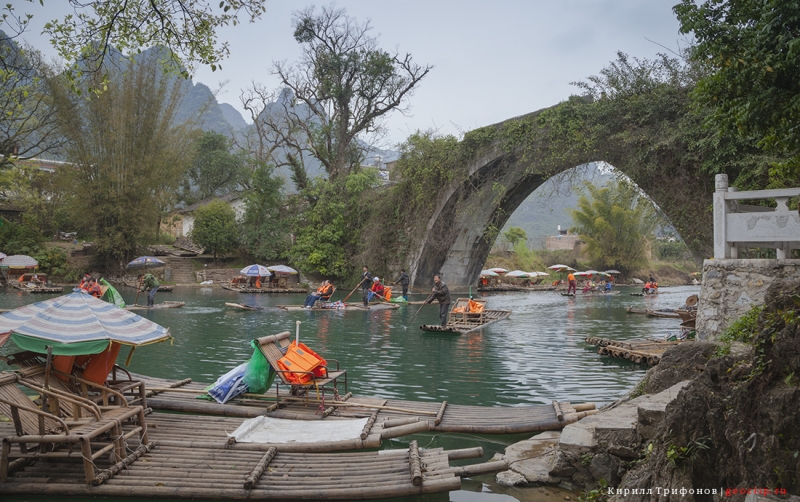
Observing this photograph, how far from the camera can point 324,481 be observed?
4434 millimetres

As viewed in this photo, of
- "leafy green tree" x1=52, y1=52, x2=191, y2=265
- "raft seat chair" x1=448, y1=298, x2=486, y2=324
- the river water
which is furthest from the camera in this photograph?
"leafy green tree" x1=52, y1=52, x2=191, y2=265

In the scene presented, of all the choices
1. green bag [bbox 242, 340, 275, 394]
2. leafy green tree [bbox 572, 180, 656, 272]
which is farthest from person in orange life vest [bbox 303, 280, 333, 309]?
leafy green tree [bbox 572, 180, 656, 272]

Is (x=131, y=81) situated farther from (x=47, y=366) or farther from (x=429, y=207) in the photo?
(x=47, y=366)

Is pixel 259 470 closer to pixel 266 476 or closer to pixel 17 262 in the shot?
pixel 266 476

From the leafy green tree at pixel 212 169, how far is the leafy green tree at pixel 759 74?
3925 cm

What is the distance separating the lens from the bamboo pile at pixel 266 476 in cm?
428

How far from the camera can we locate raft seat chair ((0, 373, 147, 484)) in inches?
175

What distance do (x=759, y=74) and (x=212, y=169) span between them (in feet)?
137

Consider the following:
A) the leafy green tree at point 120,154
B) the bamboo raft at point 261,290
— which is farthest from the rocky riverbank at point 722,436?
the leafy green tree at point 120,154

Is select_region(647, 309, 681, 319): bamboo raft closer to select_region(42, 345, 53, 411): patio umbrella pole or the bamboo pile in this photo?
the bamboo pile

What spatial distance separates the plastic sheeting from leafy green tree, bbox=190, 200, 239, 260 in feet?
91.9

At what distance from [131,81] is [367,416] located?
26333 mm

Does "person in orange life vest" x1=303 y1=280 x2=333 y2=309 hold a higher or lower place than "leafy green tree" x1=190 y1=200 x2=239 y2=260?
lower

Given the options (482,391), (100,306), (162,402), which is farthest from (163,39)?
(482,391)
